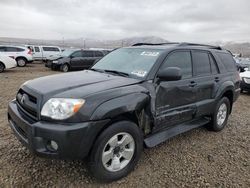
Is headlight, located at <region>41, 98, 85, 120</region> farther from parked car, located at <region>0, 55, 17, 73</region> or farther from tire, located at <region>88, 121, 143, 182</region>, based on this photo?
parked car, located at <region>0, 55, 17, 73</region>

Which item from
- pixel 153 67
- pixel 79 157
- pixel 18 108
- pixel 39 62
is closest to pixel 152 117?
pixel 153 67

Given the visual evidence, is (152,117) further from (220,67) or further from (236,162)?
(220,67)

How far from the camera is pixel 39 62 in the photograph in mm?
21594

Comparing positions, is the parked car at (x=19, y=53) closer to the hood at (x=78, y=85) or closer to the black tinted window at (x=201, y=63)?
the hood at (x=78, y=85)

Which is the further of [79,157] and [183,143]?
[183,143]

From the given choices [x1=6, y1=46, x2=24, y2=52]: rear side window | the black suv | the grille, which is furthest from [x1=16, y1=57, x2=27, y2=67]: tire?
the grille

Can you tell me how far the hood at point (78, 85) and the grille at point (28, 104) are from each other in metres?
0.11

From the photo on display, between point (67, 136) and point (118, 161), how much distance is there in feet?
2.83

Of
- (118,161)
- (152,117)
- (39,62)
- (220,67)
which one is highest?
(220,67)

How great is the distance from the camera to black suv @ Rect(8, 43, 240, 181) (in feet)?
7.82

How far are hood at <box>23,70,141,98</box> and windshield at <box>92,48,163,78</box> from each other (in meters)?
0.27

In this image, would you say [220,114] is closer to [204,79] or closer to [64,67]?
[204,79]

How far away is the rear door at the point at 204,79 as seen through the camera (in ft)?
12.8

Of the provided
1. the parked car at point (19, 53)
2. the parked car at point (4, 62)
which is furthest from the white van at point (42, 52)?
the parked car at point (4, 62)
